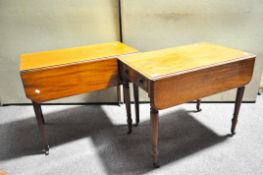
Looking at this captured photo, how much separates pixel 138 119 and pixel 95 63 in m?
0.72

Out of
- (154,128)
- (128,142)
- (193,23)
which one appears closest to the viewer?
(154,128)

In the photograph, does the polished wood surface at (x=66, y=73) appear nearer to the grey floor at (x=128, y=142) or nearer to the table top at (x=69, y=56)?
the table top at (x=69, y=56)

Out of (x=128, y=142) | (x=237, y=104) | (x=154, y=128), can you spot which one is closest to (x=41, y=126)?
(x=128, y=142)

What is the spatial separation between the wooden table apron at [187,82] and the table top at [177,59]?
0.03 meters

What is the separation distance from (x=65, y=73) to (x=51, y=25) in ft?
2.66

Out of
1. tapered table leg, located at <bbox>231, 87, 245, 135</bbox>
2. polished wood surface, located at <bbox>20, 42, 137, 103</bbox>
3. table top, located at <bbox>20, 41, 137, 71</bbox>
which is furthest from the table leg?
tapered table leg, located at <bbox>231, 87, 245, 135</bbox>

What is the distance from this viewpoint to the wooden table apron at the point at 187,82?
121cm

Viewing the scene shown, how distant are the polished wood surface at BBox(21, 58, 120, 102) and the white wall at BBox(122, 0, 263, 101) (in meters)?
0.62

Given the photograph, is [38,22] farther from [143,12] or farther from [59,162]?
[59,162]

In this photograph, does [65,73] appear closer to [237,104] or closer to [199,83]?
[199,83]

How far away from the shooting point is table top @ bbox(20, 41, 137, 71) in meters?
1.42

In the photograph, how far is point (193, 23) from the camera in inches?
77.8

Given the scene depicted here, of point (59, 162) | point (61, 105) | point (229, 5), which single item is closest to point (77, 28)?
point (61, 105)

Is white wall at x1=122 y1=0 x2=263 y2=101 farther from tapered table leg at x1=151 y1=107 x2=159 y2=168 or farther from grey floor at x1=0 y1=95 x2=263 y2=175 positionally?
tapered table leg at x1=151 y1=107 x2=159 y2=168
